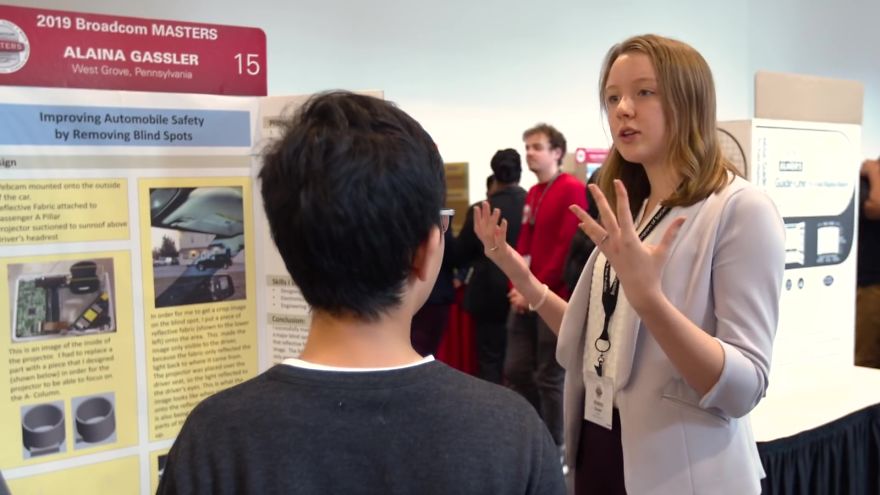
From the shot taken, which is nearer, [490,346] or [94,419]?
[94,419]

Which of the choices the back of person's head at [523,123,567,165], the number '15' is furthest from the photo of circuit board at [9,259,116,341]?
the back of person's head at [523,123,567,165]

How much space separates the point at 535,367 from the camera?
148 inches

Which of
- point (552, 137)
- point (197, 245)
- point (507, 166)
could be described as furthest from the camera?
point (552, 137)

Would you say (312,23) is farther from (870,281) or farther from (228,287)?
(870,281)

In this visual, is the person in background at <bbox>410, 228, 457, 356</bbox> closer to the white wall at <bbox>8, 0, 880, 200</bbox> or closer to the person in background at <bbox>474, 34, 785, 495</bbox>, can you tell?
the white wall at <bbox>8, 0, 880, 200</bbox>

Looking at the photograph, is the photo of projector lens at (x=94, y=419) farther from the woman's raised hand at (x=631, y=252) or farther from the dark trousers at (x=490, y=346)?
the dark trousers at (x=490, y=346)

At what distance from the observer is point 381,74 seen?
4.50m

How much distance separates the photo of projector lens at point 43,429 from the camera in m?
1.53

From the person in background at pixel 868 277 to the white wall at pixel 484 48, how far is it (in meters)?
1.66

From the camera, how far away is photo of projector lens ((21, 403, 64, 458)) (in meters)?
1.53

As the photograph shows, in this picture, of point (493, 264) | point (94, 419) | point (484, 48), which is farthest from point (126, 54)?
point (484, 48)

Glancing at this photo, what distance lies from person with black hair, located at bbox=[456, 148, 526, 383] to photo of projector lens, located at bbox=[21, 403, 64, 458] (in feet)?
8.03

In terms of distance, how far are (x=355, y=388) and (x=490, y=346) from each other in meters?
3.35

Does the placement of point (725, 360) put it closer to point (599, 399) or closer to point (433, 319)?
point (599, 399)
